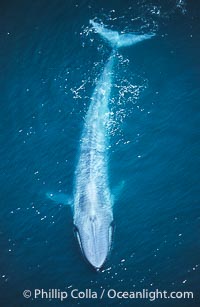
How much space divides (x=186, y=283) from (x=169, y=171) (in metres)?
1.52

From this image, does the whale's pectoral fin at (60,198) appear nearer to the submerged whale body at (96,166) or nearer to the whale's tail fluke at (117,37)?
the submerged whale body at (96,166)

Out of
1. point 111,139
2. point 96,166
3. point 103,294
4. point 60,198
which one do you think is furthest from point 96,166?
point 103,294

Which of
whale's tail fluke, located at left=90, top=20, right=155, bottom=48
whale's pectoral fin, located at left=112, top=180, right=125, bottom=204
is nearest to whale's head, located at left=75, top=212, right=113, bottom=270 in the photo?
whale's pectoral fin, located at left=112, top=180, right=125, bottom=204

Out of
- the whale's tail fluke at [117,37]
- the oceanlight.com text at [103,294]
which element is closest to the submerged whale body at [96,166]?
the whale's tail fluke at [117,37]

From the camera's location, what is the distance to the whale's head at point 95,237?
502cm

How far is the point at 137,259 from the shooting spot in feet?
16.9

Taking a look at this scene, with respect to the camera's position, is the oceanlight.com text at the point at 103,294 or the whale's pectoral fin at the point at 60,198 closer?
the oceanlight.com text at the point at 103,294

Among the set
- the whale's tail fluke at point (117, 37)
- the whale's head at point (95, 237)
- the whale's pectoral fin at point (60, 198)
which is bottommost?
the whale's head at point (95, 237)

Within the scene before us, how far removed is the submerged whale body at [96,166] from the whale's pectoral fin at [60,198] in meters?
0.06

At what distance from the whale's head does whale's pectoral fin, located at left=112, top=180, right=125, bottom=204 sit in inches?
10.2

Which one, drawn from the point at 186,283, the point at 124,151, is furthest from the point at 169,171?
the point at 186,283

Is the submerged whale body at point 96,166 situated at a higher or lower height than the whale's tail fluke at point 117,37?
lower

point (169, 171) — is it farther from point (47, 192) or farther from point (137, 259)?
point (47, 192)

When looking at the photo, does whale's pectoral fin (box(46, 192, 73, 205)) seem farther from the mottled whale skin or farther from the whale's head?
the whale's head
